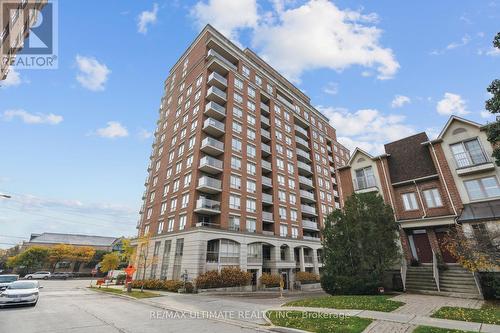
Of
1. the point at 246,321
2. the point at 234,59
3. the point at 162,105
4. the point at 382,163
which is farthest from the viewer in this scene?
the point at 162,105

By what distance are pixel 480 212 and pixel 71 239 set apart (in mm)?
104540

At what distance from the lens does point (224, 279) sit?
90.1ft

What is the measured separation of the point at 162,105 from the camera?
179ft

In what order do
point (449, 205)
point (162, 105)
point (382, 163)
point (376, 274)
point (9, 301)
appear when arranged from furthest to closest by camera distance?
point (162, 105)
point (382, 163)
point (449, 205)
point (376, 274)
point (9, 301)

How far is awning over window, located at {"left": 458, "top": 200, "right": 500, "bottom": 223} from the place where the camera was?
1664 cm

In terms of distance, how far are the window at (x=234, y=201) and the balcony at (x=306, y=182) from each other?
18132mm

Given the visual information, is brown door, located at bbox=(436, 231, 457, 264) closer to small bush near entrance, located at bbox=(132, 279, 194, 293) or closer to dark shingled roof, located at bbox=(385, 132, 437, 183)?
dark shingled roof, located at bbox=(385, 132, 437, 183)

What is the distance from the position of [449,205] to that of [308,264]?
25958mm

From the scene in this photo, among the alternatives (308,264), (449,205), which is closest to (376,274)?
(449,205)

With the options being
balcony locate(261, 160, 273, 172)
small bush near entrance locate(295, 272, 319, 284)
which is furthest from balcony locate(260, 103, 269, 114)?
small bush near entrance locate(295, 272, 319, 284)

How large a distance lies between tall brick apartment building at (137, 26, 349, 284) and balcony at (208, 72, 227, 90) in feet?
0.52

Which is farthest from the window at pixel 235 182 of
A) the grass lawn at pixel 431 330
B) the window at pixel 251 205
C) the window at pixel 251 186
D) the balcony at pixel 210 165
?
the grass lawn at pixel 431 330

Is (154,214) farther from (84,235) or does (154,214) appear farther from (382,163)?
(84,235)

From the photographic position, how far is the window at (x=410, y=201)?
70.1 feet
